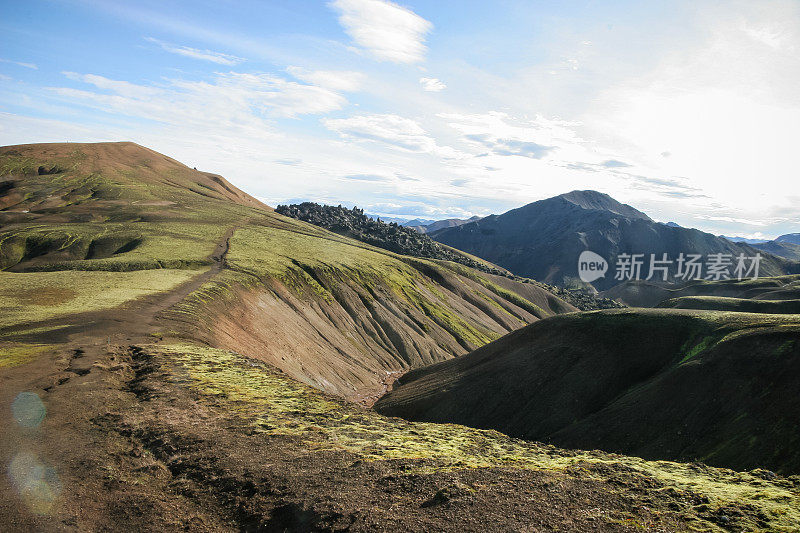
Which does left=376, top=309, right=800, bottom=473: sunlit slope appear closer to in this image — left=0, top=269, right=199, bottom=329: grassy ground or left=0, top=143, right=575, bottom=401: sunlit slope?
left=0, top=143, right=575, bottom=401: sunlit slope

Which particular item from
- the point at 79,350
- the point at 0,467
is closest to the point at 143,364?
the point at 79,350

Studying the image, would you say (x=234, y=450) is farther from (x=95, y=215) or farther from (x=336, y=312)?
(x=95, y=215)

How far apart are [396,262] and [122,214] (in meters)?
89.9

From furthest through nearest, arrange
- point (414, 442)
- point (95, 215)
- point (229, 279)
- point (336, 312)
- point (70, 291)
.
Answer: point (95, 215) → point (336, 312) → point (229, 279) → point (70, 291) → point (414, 442)

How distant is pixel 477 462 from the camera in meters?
23.5

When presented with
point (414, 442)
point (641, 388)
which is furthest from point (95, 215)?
point (641, 388)

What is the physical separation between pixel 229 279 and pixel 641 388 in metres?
61.2

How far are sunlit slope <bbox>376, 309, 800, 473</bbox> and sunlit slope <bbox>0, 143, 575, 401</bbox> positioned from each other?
21330mm

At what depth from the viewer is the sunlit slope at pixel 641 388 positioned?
1252 inches

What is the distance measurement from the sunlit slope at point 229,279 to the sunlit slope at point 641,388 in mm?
21330

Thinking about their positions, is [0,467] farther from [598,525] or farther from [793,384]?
[793,384]

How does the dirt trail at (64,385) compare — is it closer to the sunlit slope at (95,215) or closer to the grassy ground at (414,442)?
the grassy ground at (414,442)

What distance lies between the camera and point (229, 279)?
70.4 meters

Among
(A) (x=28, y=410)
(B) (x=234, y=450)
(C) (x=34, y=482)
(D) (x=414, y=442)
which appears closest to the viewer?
(C) (x=34, y=482)
